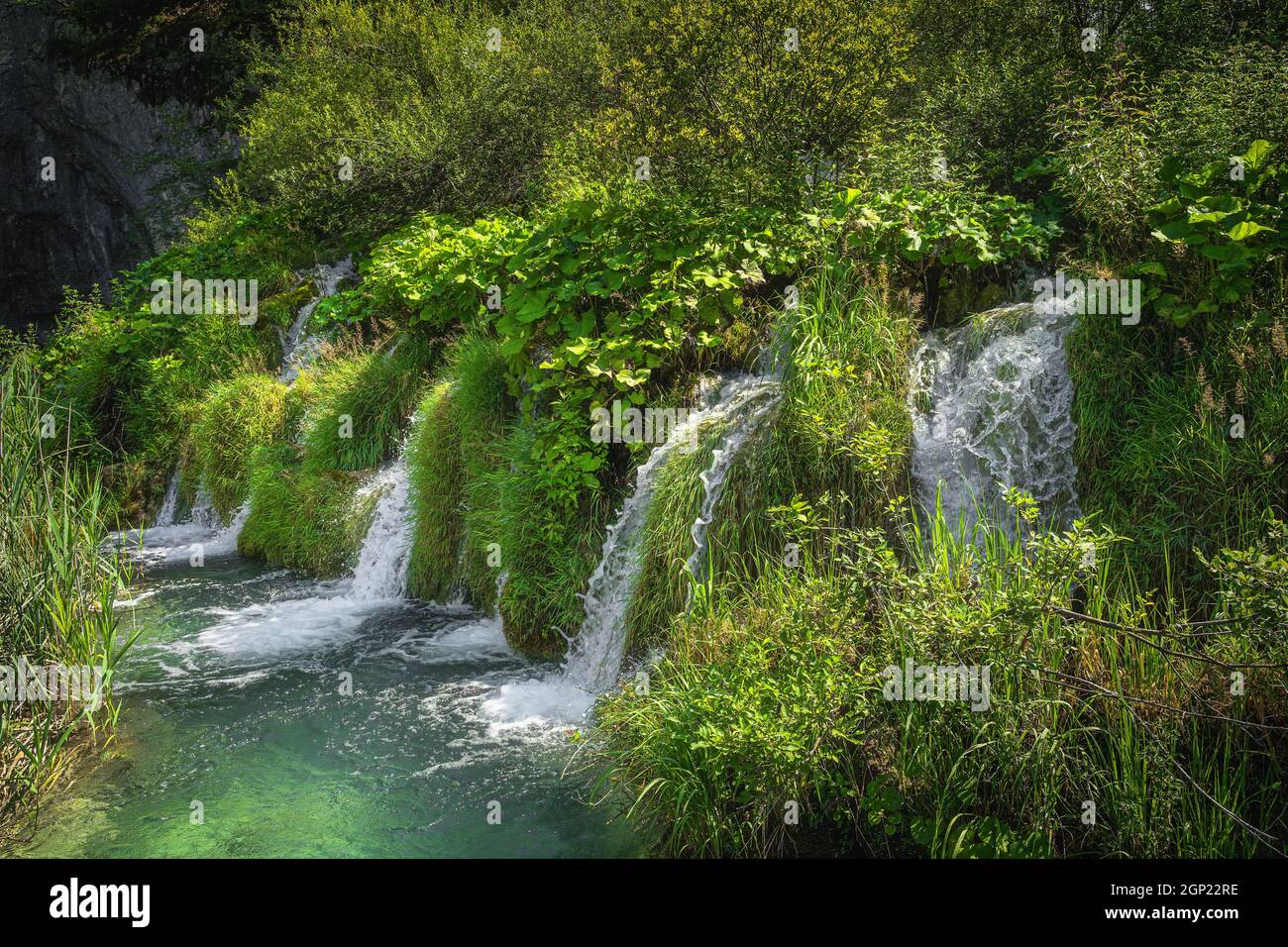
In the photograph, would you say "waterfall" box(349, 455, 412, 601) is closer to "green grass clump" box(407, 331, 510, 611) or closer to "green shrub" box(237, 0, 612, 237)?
"green grass clump" box(407, 331, 510, 611)

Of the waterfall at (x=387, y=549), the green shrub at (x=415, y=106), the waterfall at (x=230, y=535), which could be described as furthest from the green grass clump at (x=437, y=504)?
the green shrub at (x=415, y=106)

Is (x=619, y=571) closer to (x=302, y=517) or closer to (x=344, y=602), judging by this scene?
(x=344, y=602)

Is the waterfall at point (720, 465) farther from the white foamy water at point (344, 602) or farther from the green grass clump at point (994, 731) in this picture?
the white foamy water at point (344, 602)

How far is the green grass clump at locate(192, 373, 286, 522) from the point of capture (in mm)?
10734

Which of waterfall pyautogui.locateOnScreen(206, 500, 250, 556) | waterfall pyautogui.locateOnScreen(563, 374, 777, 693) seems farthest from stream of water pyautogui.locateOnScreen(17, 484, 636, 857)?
waterfall pyautogui.locateOnScreen(206, 500, 250, 556)

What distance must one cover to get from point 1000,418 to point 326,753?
15.1 ft

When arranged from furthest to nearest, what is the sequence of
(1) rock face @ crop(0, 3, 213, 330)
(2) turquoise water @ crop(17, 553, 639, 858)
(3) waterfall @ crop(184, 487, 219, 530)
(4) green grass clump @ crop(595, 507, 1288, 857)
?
(1) rock face @ crop(0, 3, 213, 330) < (3) waterfall @ crop(184, 487, 219, 530) < (2) turquoise water @ crop(17, 553, 639, 858) < (4) green grass clump @ crop(595, 507, 1288, 857)

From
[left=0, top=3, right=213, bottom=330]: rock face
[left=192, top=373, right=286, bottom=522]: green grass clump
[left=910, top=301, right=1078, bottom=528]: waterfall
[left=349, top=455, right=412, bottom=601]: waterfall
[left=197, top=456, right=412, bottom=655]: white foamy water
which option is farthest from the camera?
[left=0, top=3, right=213, bottom=330]: rock face

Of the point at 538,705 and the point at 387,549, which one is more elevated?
the point at 387,549

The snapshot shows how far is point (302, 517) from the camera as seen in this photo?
Answer: 930cm

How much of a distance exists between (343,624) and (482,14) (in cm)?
1125

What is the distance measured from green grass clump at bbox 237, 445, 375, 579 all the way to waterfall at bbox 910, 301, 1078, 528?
215 inches

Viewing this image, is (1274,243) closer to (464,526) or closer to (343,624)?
(464,526)

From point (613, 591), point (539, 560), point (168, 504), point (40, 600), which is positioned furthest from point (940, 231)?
point (168, 504)
